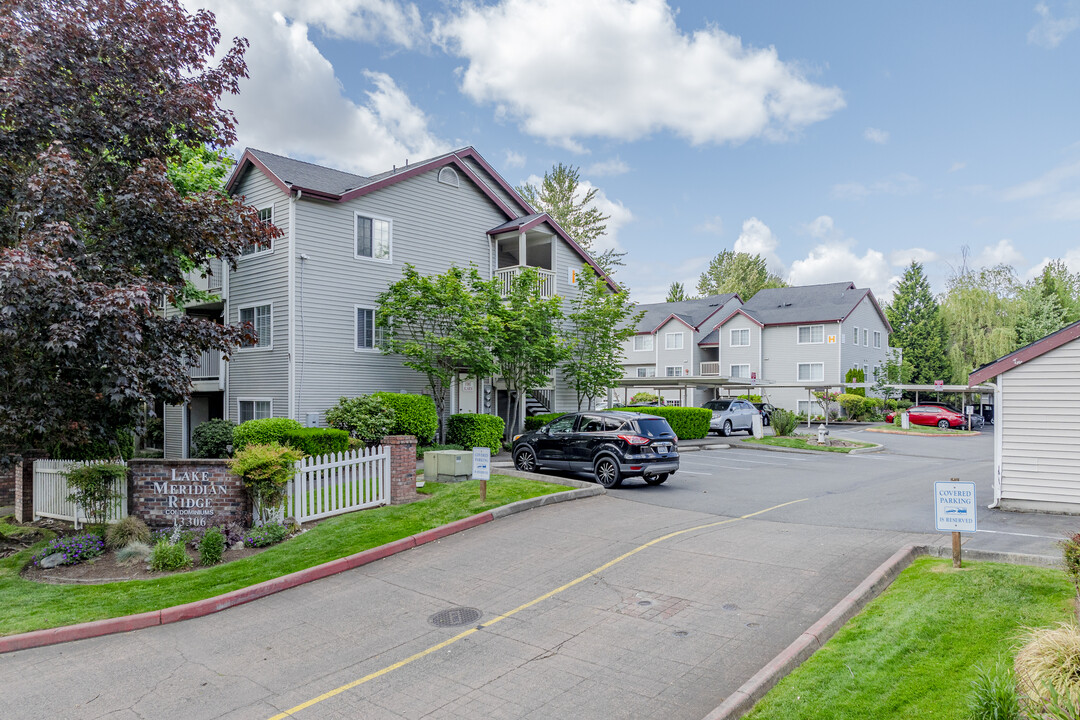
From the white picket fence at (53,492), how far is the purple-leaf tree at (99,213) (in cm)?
212

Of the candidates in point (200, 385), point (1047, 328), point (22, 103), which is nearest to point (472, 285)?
point (200, 385)

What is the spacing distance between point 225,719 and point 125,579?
16.1 ft

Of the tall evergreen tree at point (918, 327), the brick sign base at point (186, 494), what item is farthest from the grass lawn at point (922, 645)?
the tall evergreen tree at point (918, 327)

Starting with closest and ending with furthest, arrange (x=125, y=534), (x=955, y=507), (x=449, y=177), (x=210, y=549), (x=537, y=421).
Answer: (x=955, y=507) → (x=210, y=549) → (x=125, y=534) → (x=449, y=177) → (x=537, y=421)

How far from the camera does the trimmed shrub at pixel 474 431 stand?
20.4 meters

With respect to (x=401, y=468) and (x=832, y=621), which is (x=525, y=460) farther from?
(x=832, y=621)

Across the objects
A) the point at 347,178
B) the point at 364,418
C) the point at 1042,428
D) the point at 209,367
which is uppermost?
the point at 347,178

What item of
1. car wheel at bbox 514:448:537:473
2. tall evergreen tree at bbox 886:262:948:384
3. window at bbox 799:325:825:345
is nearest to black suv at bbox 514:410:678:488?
car wheel at bbox 514:448:537:473

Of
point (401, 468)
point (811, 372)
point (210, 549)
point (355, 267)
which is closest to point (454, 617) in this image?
point (210, 549)

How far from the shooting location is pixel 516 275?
22.8 m

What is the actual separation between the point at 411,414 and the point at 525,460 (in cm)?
397

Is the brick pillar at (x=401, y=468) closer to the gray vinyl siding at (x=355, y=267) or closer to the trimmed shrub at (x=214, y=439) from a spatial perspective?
the gray vinyl siding at (x=355, y=267)

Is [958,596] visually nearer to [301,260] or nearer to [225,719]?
[225,719]

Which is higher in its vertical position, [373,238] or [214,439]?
[373,238]
